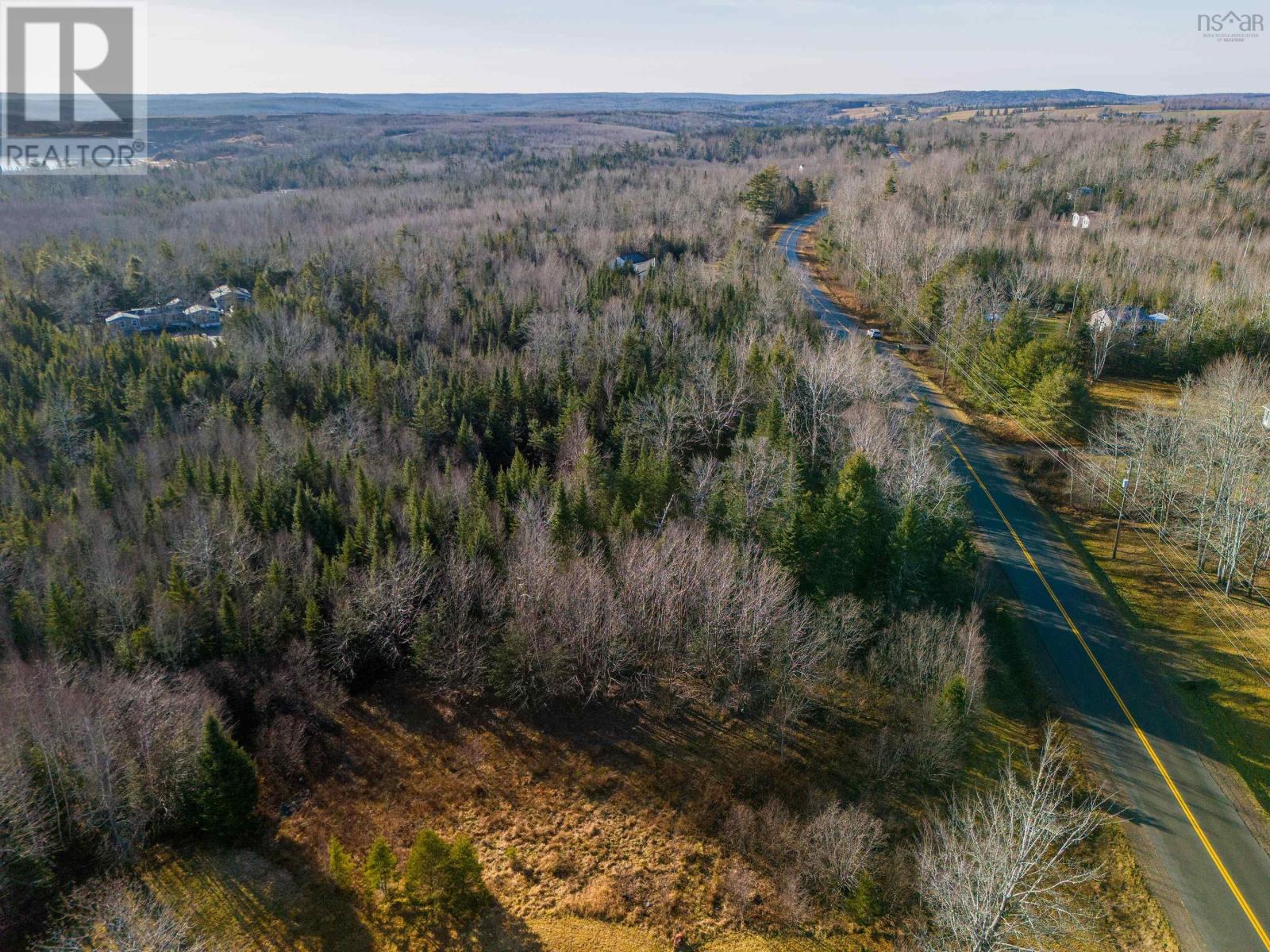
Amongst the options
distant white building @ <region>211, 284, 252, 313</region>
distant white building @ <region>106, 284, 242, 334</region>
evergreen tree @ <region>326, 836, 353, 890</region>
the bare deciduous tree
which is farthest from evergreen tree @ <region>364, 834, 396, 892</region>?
distant white building @ <region>211, 284, 252, 313</region>

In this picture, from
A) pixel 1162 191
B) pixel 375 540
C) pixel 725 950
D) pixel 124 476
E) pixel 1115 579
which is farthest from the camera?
pixel 1162 191

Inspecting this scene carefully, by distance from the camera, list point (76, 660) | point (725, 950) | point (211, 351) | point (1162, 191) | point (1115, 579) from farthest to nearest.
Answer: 1. point (1162, 191)
2. point (211, 351)
3. point (1115, 579)
4. point (76, 660)
5. point (725, 950)

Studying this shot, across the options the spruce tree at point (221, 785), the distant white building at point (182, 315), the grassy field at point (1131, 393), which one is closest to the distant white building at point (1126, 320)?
the grassy field at point (1131, 393)

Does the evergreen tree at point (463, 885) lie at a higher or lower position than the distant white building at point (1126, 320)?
lower

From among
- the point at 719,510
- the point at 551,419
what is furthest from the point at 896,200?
the point at 719,510

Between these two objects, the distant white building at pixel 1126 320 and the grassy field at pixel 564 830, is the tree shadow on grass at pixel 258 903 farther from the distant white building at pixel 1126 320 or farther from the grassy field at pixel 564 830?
the distant white building at pixel 1126 320

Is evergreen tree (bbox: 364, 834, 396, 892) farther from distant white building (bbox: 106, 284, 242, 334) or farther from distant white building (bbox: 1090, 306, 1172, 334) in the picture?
distant white building (bbox: 106, 284, 242, 334)

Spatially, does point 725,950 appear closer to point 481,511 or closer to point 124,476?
point 481,511
